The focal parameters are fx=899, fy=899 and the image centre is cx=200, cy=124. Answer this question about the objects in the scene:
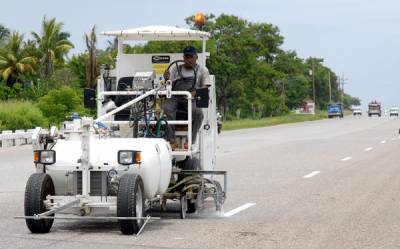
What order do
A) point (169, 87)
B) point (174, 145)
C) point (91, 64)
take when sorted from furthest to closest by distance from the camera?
point (91, 64)
point (174, 145)
point (169, 87)

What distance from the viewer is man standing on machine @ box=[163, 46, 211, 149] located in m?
12.2

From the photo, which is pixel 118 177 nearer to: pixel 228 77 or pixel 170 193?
pixel 170 193

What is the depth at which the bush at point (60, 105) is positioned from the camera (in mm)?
47062

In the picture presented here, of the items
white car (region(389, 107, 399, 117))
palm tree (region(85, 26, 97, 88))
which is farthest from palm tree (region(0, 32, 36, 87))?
white car (region(389, 107, 399, 117))

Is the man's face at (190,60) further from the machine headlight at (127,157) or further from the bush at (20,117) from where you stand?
the bush at (20,117)

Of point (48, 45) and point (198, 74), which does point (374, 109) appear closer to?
point (48, 45)

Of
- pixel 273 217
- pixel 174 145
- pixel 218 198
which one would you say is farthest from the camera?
pixel 218 198

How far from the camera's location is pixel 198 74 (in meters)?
12.7

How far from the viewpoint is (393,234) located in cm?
1069

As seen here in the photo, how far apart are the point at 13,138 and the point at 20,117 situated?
6.58 metres

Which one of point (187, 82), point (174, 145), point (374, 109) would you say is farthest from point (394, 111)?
point (174, 145)

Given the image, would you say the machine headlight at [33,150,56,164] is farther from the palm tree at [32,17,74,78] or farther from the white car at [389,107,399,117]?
the white car at [389,107,399,117]

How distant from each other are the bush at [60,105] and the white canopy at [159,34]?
3357 centimetres

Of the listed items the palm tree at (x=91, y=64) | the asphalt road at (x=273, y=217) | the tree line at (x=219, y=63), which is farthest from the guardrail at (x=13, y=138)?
the tree line at (x=219, y=63)
